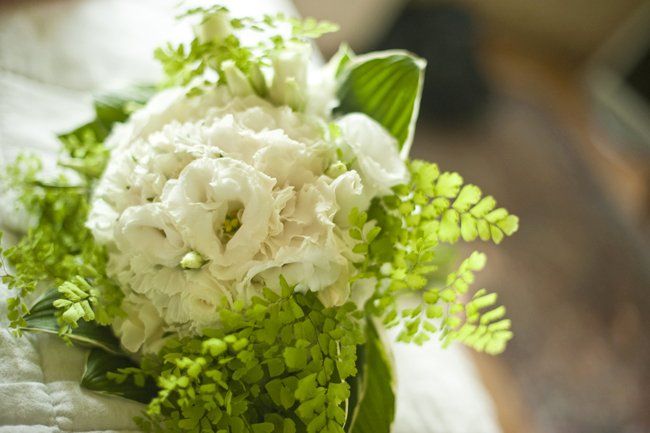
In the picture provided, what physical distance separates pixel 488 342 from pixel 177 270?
0.29 metres

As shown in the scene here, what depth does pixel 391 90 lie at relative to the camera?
0.62 meters

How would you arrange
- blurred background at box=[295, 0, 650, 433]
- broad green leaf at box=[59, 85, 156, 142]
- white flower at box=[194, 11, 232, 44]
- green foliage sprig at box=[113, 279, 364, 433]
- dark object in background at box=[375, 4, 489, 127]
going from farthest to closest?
dark object in background at box=[375, 4, 489, 127] < blurred background at box=[295, 0, 650, 433] < broad green leaf at box=[59, 85, 156, 142] < white flower at box=[194, 11, 232, 44] < green foliage sprig at box=[113, 279, 364, 433]

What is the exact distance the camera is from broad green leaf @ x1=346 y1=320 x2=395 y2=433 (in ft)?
1.87

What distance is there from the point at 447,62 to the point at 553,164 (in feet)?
1.45

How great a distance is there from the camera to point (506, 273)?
4.73ft

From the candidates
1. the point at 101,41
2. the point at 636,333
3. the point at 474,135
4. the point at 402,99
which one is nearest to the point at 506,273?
the point at 636,333

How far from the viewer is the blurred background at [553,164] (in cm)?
125

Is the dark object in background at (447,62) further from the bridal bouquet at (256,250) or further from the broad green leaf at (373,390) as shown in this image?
the broad green leaf at (373,390)

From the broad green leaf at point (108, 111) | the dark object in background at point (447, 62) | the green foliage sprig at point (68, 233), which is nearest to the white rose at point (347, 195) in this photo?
the green foliage sprig at point (68, 233)

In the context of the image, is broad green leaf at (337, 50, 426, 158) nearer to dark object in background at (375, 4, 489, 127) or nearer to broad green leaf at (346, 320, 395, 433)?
broad green leaf at (346, 320, 395, 433)

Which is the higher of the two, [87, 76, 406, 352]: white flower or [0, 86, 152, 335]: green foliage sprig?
[87, 76, 406, 352]: white flower

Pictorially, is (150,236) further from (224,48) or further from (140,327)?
(224,48)

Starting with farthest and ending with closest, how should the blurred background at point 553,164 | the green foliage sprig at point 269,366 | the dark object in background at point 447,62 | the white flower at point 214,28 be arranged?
the dark object in background at point 447,62, the blurred background at point 553,164, the white flower at point 214,28, the green foliage sprig at point 269,366

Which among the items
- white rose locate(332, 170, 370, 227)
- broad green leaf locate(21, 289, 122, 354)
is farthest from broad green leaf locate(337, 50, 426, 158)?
broad green leaf locate(21, 289, 122, 354)
